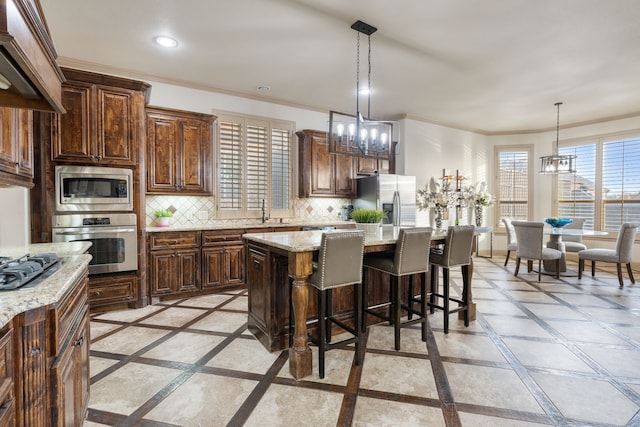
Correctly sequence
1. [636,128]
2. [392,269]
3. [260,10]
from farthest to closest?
[636,128] → [260,10] → [392,269]

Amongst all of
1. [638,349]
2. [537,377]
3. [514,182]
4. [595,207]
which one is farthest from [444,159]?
[537,377]

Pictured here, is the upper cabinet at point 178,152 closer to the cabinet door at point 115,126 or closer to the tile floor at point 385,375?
the cabinet door at point 115,126

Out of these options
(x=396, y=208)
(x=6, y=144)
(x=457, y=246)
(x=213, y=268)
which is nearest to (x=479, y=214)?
(x=396, y=208)

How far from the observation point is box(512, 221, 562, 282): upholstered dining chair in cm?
516

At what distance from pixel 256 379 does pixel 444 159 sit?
603 cm

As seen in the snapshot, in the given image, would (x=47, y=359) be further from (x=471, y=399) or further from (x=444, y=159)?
(x=444, y=159)

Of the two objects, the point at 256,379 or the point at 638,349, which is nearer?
the point at 256,379

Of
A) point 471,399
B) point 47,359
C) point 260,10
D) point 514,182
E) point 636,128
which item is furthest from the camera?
point 514,182

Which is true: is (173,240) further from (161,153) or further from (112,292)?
(161,153)

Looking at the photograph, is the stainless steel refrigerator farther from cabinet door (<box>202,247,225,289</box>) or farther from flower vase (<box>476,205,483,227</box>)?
cabinet door (<box>202,247,225,289</box>)

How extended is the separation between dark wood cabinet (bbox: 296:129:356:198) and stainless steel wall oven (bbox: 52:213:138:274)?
270 centimetres

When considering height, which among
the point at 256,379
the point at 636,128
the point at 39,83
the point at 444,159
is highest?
the point at 636,128

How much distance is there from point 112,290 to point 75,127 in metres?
1.78

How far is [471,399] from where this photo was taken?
6.65 feet
